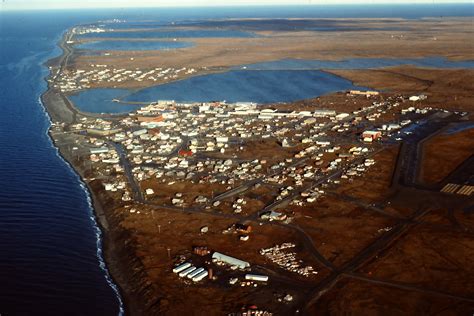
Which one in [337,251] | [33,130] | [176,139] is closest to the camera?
[337,251]

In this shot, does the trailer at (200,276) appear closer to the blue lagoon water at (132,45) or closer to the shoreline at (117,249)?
the shoreline at (117,249)

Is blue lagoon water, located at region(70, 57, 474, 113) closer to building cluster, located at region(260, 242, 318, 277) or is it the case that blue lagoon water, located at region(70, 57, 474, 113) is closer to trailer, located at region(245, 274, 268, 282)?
building cluster, located at region(260, 242, 318, 277)

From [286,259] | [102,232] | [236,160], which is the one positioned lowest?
[102,232]

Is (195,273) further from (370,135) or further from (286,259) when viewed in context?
(370,135)

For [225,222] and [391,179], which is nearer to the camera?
[225,222]

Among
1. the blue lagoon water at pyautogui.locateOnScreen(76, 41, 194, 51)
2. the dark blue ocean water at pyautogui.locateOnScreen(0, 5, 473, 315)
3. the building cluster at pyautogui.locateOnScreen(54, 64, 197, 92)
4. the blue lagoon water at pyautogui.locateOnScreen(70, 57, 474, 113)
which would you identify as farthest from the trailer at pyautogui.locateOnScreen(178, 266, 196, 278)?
the blue lagoon water at pyautogui.locateOnScreen(76, 41, 194, 51)

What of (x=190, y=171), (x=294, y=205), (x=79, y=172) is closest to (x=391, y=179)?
(x=294, y=205)

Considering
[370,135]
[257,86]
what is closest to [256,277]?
[370,135]

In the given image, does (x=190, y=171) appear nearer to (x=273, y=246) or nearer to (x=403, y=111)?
(x=273, y=246)
